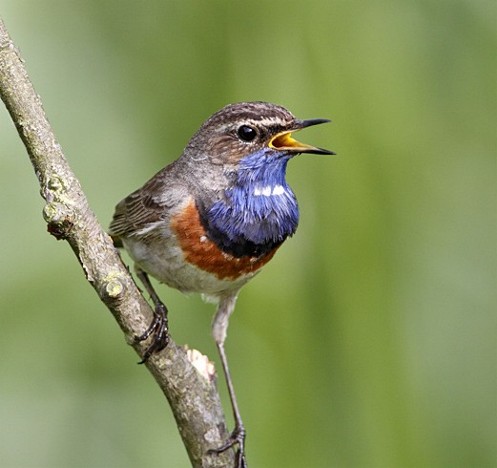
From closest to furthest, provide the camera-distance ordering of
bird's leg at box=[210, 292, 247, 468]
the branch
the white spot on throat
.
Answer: the branch < the white spot on throat < bird's leg at box=[210, 292, 247, 468]

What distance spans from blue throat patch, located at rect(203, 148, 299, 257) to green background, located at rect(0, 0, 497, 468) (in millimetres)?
446

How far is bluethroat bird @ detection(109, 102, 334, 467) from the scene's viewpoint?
14.5 feet

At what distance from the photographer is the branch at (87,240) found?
331 centimetres

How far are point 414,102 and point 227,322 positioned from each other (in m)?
1.39

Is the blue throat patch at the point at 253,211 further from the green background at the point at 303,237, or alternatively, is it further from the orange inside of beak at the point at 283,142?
the green background at the point at 303,237

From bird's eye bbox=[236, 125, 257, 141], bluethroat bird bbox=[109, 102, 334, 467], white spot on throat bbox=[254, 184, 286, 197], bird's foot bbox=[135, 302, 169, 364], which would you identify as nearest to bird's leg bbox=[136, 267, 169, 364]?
bird's foot bbox=[135, 302, 169, 364]

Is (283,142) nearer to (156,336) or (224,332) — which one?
(224,332)

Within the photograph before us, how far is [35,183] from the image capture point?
5160 millimetres

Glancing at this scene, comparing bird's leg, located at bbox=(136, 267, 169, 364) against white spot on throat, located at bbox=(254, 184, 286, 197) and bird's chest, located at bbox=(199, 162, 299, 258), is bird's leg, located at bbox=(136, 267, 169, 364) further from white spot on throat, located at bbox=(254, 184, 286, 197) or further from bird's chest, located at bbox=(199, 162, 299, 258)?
white spot on throat, located at bbox=(254, 184, 286, 197)

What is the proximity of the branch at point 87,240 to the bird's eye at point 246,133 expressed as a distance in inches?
37.6

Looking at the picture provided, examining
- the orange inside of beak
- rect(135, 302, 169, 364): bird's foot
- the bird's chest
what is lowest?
rect(135, 302, 169, 364): bird's foot

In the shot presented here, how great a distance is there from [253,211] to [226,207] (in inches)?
4.4

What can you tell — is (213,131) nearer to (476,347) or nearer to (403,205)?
(403,205)

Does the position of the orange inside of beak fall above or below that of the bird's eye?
below
